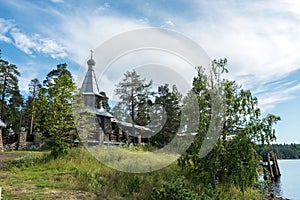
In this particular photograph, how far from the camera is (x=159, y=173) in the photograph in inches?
317

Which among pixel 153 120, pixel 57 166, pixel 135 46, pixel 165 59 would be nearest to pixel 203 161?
pixel 165 59

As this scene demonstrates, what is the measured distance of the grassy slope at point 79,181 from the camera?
6258 mm

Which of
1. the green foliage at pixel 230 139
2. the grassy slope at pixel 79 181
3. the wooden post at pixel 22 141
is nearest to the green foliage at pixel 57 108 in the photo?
the grassy slope at pixel 79 181

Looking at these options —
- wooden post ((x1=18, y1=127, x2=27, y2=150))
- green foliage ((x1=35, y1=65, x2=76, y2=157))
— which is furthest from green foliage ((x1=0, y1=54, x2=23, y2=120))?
green foliage ((x1=35, y1=65, x2=76, y2=157))

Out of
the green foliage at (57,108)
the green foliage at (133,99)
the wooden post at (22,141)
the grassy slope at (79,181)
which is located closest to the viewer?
the grassy slope at (79,181)

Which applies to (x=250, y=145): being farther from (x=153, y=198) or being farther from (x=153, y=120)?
(x=153, y=120)

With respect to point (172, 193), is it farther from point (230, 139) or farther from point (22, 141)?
point (22, 141)

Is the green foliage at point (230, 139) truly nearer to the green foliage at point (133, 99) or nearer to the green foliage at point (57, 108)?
the green foliage at point (133, 99)

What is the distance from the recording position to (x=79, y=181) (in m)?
7.28

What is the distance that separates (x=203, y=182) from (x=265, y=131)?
240 cm

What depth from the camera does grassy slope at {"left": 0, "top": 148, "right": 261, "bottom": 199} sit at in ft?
20.5

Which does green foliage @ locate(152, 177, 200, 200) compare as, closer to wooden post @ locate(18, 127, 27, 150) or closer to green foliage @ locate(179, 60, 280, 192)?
green foliage @ locate(179, 60, 280, 192)

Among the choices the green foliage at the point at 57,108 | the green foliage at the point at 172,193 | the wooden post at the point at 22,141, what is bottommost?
the green foliage at the point at 172,193

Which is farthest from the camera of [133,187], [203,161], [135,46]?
[135,46]
